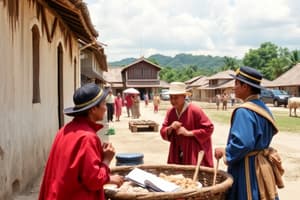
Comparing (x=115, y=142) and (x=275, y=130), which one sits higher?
(x=275, y=130)

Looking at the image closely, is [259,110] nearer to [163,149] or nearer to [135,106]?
[163,149]

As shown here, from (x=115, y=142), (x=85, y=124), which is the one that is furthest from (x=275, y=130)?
(x=115, y=142)

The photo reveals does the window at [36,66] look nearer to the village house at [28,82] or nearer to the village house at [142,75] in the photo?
the village house at [28,82]

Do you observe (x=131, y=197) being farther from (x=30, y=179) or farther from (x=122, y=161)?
(x=30, y=179)

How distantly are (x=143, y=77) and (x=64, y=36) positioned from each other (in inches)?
2399

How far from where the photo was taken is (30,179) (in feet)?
25.5

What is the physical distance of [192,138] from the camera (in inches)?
207

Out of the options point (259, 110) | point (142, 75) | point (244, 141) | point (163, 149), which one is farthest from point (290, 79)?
point (244, 141)

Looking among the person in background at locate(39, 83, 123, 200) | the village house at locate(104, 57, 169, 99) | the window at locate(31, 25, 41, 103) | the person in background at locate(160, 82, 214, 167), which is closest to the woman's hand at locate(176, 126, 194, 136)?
the person in background at locate(160, 82, 214, 167)

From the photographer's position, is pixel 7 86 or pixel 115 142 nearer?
pixel 7 86

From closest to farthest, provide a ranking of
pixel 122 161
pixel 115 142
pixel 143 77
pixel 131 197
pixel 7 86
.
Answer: pixel 131 197, pixel 122 161, pixel 7 86, pixel 115 142, pixel 143 77

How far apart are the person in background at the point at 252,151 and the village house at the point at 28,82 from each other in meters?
3.26

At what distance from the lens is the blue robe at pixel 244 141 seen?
3822mm

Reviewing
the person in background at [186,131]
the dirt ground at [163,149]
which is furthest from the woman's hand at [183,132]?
the dirt ground at [163,149]
